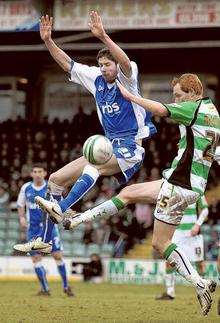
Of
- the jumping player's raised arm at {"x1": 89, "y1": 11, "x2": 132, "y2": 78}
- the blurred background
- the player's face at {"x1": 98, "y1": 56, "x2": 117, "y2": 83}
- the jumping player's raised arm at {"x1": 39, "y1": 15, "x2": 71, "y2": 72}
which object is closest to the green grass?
the player's face at {"x1": 98, "y1": 56, "x2": 117, "y2": 83}

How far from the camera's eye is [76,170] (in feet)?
35.0

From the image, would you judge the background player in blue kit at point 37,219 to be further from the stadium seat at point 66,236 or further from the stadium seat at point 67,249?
the stadium seat at point 66,236

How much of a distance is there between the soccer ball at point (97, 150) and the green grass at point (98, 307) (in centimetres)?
188

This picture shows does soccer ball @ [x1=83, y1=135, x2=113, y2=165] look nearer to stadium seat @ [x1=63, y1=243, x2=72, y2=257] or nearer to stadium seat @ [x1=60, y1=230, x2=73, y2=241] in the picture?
stadium seat @ [x1=63, y1=243, x2=72, y2=257]

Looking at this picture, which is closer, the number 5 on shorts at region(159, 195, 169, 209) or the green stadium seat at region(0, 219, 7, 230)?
the number 5 on shorts at region(159, 195, 169, 209)

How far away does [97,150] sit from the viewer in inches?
382

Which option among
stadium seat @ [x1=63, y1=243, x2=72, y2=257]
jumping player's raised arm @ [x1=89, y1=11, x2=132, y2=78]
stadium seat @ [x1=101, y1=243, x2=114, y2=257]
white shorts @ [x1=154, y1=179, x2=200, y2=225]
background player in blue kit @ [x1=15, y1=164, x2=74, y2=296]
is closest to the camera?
white shorts @ [x1=154, y1=179, x2=200, y2=225]

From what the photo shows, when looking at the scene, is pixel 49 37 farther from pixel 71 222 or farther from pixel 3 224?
pixel 3 224

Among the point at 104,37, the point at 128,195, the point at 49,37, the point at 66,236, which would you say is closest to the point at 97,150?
the point at 128,195

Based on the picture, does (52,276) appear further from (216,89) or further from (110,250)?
(216,89)

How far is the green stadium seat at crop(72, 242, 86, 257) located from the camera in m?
22.5

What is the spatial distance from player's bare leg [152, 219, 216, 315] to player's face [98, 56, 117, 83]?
1.86 m

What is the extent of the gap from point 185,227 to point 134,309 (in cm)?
421

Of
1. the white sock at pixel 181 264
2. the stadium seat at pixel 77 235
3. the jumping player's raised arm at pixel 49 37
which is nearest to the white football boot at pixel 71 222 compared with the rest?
the white sock at pixel 181 264
